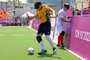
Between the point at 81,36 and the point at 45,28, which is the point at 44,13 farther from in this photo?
the point at 81,36

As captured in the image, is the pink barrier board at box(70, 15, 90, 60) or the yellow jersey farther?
the yellow jersey

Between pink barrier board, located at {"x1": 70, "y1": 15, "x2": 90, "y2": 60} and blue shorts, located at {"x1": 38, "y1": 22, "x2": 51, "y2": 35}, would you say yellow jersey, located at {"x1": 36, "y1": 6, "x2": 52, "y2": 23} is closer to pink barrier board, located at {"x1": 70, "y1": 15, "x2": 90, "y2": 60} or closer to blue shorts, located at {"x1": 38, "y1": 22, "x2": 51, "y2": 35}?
blue shorts, located at {"x1": 38, "y1": 22, "x2": 51, "y2": 35}

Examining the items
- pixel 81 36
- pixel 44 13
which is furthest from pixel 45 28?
pixel 81 36

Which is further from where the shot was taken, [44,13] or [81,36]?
[44,13]

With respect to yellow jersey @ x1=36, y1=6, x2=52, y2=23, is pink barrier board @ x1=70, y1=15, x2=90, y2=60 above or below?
below

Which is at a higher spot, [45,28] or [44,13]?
[44,13]

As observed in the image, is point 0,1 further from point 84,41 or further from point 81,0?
point 84,41

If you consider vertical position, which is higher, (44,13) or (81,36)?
(44,13)

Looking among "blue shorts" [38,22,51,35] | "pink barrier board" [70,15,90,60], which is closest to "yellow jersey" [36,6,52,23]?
"blue shorts" [38,22,51,35]

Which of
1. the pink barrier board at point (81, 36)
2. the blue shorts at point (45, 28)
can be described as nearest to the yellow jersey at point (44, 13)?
the blue shorts at point (45, 28)

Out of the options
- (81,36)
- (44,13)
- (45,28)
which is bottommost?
(81,36)

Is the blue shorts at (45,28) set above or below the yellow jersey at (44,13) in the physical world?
below

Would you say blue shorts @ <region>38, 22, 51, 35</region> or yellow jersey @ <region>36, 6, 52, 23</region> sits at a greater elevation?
yellow jersey @ <region>36, 6, 52, 23</region>

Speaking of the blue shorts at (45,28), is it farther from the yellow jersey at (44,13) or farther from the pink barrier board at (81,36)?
the pink barrier board at (81,36)
